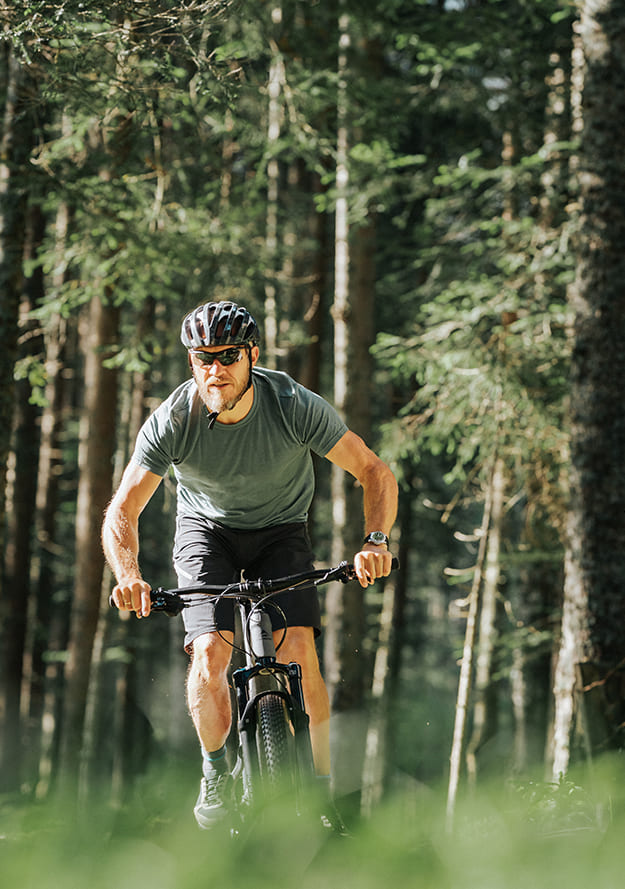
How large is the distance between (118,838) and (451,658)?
111 feet

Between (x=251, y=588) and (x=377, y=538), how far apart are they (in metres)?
0.65

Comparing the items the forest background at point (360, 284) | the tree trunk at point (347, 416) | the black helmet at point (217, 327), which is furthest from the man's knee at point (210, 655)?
the tree trunk at point (347, 416)

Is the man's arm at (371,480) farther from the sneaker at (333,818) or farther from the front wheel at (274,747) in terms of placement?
the sneaker at (333,818)

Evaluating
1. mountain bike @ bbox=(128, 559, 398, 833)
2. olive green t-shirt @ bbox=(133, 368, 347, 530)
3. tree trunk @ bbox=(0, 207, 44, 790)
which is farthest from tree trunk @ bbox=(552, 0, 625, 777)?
tree trunk @ bbox=(0, 207, 44, 790)

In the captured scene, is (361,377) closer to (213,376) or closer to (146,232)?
(146,232)

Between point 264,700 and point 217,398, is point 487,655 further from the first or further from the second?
point 217,398

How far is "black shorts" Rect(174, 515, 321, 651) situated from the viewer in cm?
→ 444

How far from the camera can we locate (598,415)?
24.0ft

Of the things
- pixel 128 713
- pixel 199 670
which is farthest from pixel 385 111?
pixel 128 713

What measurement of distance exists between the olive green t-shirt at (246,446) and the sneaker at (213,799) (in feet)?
4.23

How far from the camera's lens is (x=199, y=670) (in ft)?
14.0

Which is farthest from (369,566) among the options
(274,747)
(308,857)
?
(308,857)

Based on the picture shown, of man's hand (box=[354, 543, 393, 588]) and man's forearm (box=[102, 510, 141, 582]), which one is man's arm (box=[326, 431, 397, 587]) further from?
man's forearm (box=[102, 510, 141, 582])

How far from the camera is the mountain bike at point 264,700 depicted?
3.93 m
